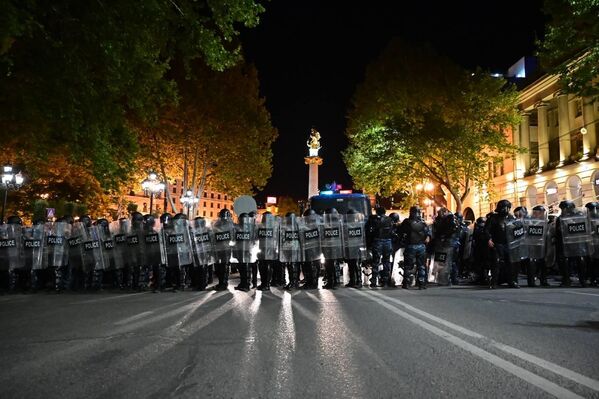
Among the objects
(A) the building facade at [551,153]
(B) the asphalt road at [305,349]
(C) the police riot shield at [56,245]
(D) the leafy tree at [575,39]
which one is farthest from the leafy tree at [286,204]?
(B) the asphalt road at [305,349]

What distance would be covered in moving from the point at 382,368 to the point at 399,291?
6.62 metres

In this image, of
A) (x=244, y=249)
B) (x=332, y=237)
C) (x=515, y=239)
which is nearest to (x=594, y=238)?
(x=515, y=239)

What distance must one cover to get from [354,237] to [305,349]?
7337mm

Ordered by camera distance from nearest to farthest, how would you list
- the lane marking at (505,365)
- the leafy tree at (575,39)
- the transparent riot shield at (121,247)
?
1. the lane marking at (505,365)
2. the transparent riot shield at (121,247)
3. the leafy tree at (575,39)

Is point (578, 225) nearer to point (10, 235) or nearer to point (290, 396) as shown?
point (290, 396)

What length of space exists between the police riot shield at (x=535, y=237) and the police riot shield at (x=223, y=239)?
7.21 m

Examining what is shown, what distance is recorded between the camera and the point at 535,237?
12.0m

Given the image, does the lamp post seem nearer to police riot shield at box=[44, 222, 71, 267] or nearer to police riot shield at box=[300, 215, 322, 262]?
police riot shield at box=[44, 222, 71, 267]

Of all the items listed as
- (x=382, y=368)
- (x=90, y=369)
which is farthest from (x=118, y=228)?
(x=382, y=368)

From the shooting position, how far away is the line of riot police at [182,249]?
457 inches

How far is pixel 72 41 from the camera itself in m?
9.17

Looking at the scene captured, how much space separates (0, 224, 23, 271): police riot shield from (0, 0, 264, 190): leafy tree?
2.44 m

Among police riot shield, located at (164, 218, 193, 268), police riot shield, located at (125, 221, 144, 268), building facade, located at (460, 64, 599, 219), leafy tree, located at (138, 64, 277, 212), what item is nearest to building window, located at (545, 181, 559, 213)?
building facade, located at (460, 64, 599, 219)

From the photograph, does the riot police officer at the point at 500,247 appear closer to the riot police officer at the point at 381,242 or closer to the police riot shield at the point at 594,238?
the police riot shield at the point at 594,238
